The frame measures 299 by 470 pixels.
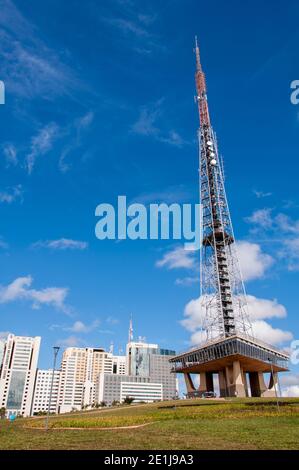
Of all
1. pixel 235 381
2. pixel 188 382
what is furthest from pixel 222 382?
pixel 235 381

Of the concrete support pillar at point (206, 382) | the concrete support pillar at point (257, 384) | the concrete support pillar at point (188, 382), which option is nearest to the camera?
the concrete support pillar at point (257, 384)

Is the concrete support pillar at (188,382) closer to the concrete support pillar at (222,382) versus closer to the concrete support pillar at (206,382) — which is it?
the concrete support pillar at (206,382)

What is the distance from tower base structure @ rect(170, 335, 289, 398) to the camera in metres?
82.1

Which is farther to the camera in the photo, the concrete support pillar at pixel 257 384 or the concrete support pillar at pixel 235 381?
the concrete support pillar at pixel 257 384

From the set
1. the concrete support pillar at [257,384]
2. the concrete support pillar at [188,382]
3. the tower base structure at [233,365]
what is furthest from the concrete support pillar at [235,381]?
the concrete support pillar at [188,382]

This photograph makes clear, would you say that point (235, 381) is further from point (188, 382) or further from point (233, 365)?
point (188, 382)

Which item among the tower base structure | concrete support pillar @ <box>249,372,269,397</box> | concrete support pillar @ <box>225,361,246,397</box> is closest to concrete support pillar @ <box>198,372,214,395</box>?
the tower base structure

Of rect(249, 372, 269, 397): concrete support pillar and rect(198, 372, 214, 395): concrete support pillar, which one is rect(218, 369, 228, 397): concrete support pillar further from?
rect(249, 372, 269, 397): concrete support pillar

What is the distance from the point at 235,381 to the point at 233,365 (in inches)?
151

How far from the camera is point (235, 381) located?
3258 inches

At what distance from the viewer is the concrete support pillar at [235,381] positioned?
268 ft
